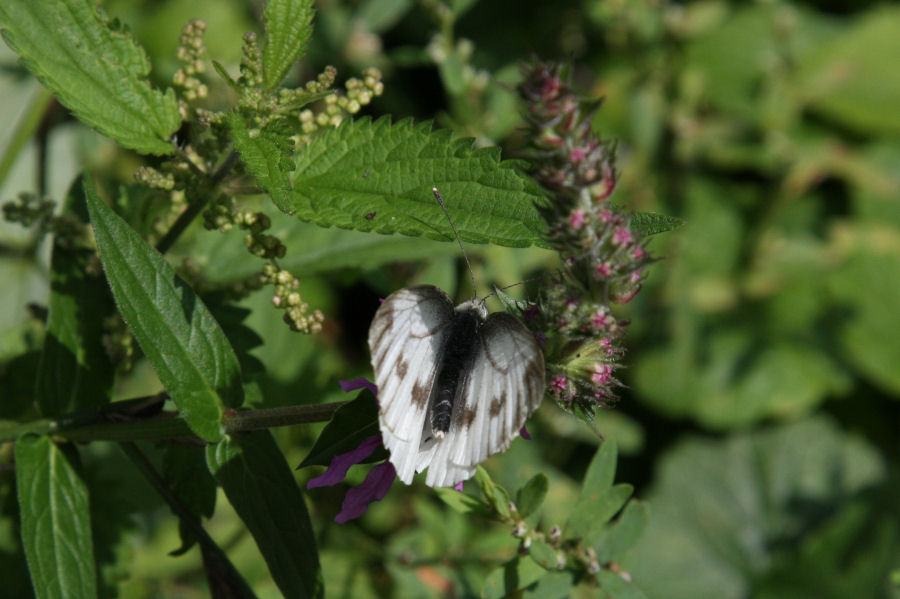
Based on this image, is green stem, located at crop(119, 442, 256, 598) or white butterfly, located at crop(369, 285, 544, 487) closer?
white butterfly, located at crop(369, 285, 544, 487)

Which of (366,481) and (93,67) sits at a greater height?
(93,67)

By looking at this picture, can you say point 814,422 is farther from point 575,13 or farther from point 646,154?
point 575,13

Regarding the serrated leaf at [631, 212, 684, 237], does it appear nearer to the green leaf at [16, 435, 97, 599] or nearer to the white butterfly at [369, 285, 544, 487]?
the white butterfly at [369, 285, 544, 487]

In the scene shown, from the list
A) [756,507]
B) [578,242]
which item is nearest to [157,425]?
[578,242]

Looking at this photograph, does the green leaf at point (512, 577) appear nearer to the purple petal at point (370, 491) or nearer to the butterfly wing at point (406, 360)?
the purple petal at point (370, 491)

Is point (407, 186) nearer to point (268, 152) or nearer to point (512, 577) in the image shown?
point (268, 152)

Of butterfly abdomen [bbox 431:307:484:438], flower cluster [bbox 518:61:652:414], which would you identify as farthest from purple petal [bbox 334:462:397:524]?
flower cluster [bbox 518:61:652:414]

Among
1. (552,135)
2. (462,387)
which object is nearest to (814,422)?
(462,387)
